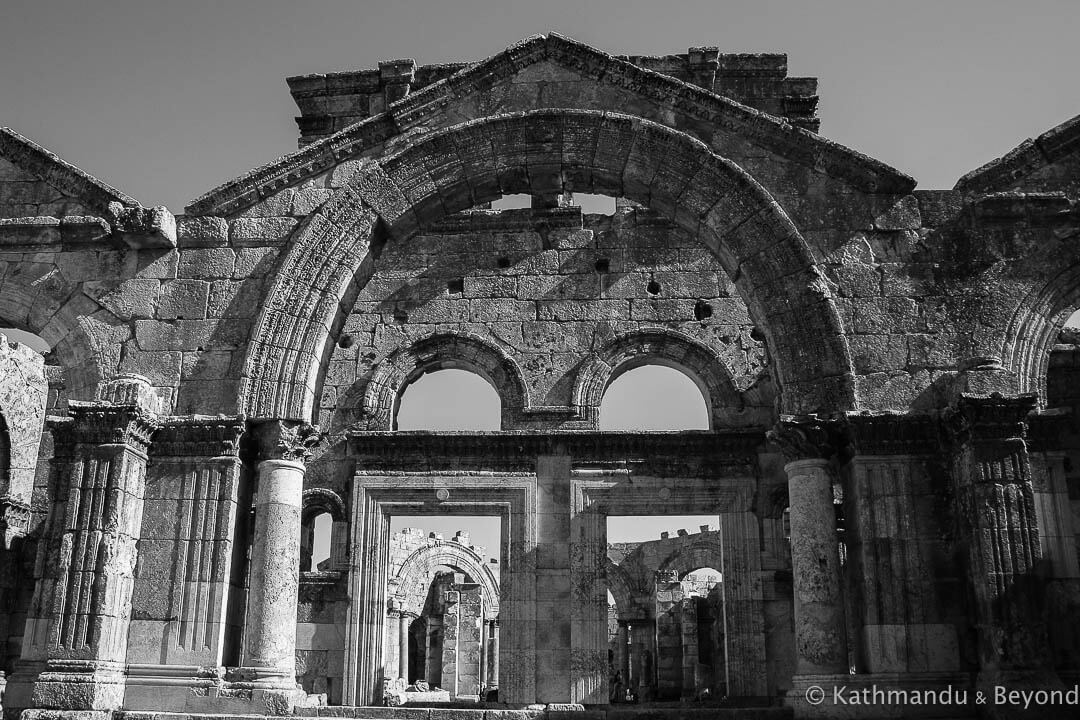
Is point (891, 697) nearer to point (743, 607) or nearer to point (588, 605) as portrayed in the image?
point (743, 607)

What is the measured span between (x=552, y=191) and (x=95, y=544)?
5.70 metres

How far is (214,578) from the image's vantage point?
357 inches

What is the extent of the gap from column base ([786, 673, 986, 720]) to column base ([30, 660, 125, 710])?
5858 millimetres

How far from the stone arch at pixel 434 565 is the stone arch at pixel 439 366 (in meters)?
8.81

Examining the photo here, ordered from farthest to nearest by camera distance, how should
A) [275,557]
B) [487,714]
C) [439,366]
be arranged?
[439,366] < [275,557] < [487,714]

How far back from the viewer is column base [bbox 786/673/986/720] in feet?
26.9

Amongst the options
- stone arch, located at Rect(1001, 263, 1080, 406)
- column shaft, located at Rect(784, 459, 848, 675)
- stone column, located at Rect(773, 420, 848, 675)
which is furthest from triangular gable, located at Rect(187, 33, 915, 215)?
column shaft, located at Rect(784, 459, 848, 675)

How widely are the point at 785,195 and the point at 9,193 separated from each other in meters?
8.04

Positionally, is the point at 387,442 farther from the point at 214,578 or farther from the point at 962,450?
the point at 962,450

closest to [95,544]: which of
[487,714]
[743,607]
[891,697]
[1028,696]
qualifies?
[487,714]

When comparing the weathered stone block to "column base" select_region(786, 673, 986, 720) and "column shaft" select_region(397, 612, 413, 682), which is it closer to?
"column base" select_region(786, 673, 986, 720)

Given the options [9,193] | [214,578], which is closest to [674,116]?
[214,578]

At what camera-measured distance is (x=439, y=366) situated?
16.6 meters

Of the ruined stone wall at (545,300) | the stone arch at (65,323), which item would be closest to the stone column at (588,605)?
the ruined stone wall at (545,300)
